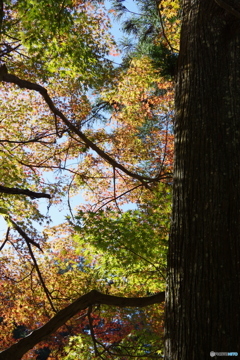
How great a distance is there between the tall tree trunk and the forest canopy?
60 centimetres

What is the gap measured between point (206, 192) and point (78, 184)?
22.7 feet

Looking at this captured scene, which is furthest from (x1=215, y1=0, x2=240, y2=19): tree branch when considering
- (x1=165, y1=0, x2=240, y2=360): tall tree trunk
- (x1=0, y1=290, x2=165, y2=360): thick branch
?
(x1=0, y1=290, x2=165, y2=360): thick branch

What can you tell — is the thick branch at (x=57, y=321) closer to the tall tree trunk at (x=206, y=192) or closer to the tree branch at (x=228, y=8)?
the tall tree trunk at (x=206, y=192)

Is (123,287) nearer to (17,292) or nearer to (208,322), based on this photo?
(17,292)

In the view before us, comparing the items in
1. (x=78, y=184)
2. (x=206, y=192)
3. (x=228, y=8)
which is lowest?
(x=206, y=192)

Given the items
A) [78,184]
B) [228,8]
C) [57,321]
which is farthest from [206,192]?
[78,184]

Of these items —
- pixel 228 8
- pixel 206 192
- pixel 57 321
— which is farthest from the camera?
pixel 57 321

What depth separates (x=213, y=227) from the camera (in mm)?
2121

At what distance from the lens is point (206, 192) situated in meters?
2.23

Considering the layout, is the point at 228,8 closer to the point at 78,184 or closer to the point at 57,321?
the point at 57,321

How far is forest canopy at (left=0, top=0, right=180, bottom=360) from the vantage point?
5.30 metres

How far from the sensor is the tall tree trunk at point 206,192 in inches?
76.7

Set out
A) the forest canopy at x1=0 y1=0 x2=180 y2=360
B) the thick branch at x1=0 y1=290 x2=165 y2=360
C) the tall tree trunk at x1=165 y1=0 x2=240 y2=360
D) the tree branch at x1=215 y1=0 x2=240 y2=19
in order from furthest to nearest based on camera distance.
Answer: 1. the forest canopy at x1=0 y1=0 x2=180 y2=360
2. the thick branch at x1=0 y1=290 x2=165 y2=360
3. the tree branch at x1=215 y1=0 x2=240 y2=19
4. the tall tree trunk at x1=165 y1=0 x2=240 y2=360

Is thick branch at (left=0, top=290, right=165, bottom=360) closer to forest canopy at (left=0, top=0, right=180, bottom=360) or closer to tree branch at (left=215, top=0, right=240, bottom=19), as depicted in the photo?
forest canopy at (left=0, top=0, right=180, bottom=360)
